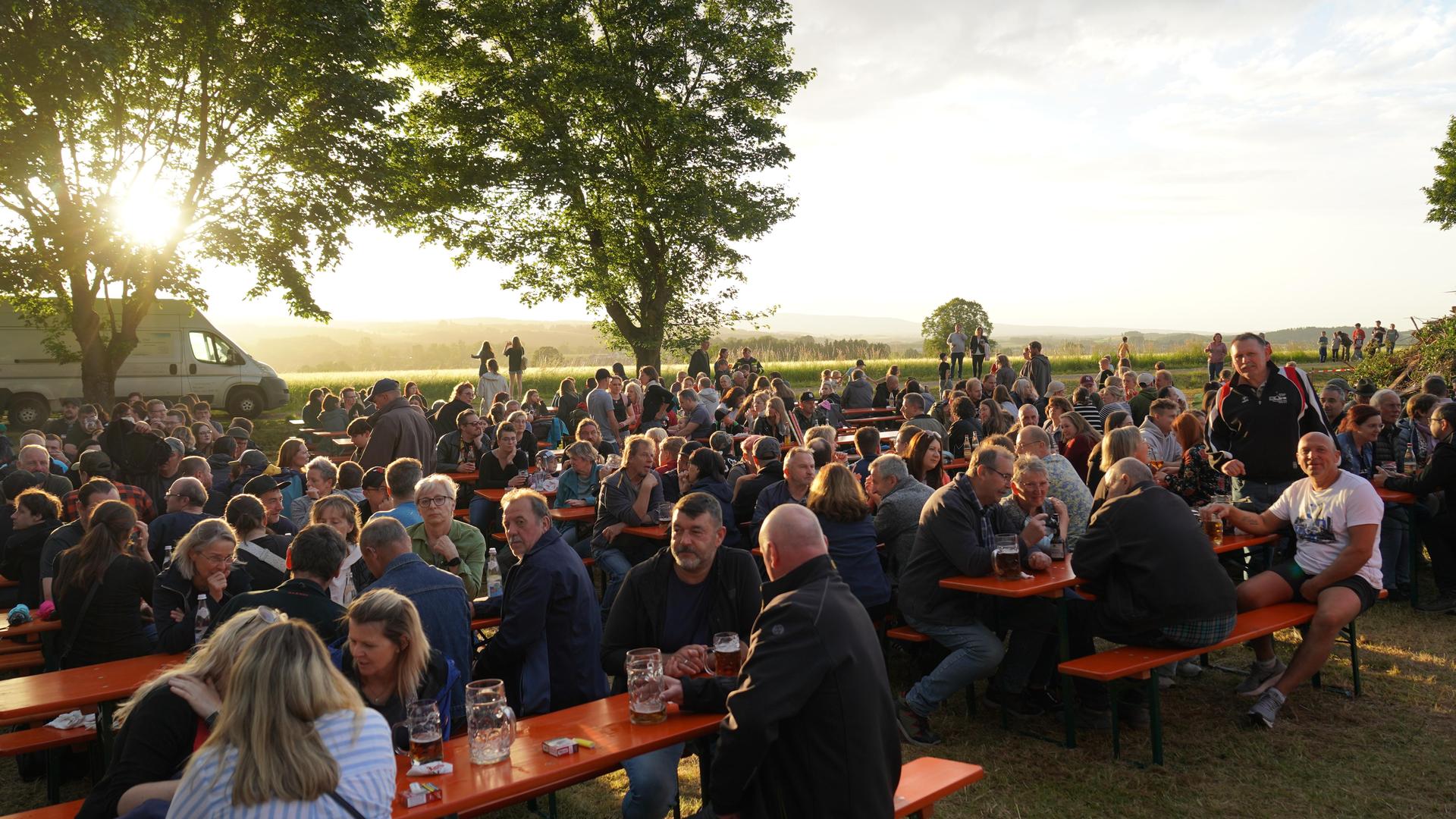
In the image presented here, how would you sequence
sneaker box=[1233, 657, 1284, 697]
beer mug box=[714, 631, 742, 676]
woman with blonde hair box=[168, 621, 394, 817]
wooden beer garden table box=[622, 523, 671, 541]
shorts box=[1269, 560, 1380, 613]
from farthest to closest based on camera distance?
wooden beer garden table box=[622, 523, 671, 541], sneaker box=[1233, 657, 1284, 697], shorts box=[1269, 560, 1380, 613], beer mug box=[714, 631, 742, 676], woman with blonde hair box=[168, 621, 394, 817]

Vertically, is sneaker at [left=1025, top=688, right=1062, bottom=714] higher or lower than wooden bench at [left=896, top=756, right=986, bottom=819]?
lower

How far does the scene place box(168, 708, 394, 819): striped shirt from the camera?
2197 millimetres

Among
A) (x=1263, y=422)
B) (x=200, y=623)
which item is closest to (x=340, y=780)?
(x=200, y=623)

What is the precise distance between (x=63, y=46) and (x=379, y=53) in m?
6.01

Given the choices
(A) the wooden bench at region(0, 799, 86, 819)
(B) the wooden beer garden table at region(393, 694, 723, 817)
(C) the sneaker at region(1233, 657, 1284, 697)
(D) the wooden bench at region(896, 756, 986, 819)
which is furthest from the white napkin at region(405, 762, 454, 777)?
(C) the sneaker at region(1233, 657, 1284, 697)

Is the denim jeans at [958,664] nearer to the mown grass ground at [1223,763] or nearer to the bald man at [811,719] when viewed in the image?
the mown grass ground at [1223,763]

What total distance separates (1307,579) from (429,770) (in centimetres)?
491

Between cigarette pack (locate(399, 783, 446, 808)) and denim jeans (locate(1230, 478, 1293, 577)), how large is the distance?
560 centimetres

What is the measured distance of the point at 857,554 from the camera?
5.52 meters

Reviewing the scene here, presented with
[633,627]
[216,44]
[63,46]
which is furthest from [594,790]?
[216,44]

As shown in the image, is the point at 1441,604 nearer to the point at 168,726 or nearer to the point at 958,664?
the point at 958,664

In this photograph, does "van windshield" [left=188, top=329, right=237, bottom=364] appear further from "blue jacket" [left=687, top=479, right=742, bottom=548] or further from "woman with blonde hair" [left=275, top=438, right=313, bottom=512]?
"blue jacket" [left=687, top=479, right=742, bottom=548]

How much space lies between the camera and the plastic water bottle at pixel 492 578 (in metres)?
5.02

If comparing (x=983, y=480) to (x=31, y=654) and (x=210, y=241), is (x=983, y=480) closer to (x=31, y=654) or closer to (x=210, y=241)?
(x=31, y=654)
